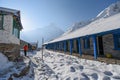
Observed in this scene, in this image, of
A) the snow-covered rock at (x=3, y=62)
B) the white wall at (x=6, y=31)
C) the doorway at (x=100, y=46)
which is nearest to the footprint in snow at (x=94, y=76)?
the snow-covered rock at (x=3, y=62)

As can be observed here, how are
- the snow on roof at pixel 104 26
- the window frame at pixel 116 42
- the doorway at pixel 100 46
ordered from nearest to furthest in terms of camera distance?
the snow on roof at pixel 104 26 → the window frame at pixel 116 42 → the doorway at pixel 100 46

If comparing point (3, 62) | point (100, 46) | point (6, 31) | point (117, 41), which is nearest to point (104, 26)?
point (117, 41)

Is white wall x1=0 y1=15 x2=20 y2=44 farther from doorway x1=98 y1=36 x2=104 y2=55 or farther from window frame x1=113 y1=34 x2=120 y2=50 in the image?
window frame x1=113 y1=34 x2=120 y2=50

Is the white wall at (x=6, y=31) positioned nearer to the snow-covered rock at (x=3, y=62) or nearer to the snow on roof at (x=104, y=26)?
the snow-covered rock at (x=3, y=62)

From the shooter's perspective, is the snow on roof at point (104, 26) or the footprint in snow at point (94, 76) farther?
the snow on roof at point (104, 26)

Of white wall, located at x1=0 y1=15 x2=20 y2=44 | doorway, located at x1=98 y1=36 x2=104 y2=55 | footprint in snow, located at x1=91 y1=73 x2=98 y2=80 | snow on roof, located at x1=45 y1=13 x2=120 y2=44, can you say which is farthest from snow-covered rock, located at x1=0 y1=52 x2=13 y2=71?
doorway, located at x1=98 y1=36 x2=104 y2=55

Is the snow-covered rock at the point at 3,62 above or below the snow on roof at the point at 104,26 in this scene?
below

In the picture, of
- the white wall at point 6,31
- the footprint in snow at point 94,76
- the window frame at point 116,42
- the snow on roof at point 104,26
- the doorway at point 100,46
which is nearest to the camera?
the footprint in snow at point 94,76

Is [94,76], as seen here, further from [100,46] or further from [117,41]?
[100,46]

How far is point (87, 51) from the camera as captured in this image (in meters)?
16.9

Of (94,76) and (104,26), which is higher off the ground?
(104,26)

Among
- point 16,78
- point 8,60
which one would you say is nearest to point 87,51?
point 8,60

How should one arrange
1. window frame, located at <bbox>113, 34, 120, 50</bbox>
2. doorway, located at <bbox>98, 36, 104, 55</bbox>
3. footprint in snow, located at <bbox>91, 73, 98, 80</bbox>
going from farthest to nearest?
1. doorway, located at <bbox>98, 36, 104, 55</bbox>
2. window frame, located at <bbox>113, 34, 120, 50</bbox>
3. footprint in snow, located at <bbox>91, 73, 98, 80</bbox>

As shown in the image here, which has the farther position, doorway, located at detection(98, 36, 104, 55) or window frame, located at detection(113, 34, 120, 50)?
doorway, located at detection(98, 36, 104, 55)
